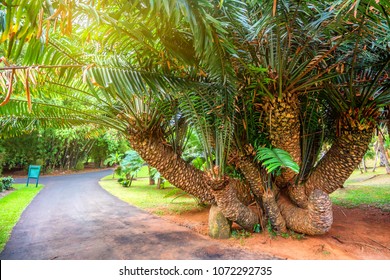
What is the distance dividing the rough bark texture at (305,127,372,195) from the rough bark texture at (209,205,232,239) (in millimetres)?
1456

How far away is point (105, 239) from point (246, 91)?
315 centimetres

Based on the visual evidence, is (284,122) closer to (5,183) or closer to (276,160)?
(276,160)

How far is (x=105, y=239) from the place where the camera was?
12.7ft

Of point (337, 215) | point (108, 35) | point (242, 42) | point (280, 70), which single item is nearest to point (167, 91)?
point (108, 35)

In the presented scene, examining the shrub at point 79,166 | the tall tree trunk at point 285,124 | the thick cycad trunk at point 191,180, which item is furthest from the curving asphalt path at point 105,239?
the shrub at point 79,166

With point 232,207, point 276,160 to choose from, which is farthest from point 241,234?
point 276,160

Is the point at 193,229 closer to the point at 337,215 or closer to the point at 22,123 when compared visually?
the point at 337,215

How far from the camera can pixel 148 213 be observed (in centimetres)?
584

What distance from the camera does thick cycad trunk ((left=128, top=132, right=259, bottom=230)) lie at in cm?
374

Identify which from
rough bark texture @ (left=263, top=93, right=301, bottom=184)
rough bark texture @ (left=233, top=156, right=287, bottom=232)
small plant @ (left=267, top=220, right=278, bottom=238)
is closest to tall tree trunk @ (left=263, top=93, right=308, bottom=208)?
rough bark texture @ (left=263, top=93, right=301, bottom=184)

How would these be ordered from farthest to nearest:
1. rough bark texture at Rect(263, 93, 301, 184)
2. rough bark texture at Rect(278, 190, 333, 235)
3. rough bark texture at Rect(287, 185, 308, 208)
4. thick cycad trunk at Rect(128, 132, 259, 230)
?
rough bark texture at Rect(287, 185, 308, 208)
thick cycad trunk at Rect(128, 132, 259, 230)
rough bark texture at Rect(278, 190, 333, 235)
rough bark texture at Rect(263, 93, 301, 184)

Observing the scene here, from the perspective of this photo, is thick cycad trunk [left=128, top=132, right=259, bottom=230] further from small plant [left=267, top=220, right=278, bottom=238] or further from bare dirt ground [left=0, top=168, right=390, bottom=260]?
bare dirt ground [left=0, top=168, right=390, bottom=260]

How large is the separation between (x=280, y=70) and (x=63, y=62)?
2.72 metres

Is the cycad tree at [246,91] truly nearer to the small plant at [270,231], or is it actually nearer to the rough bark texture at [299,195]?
the rough bark texture at [299,195]
